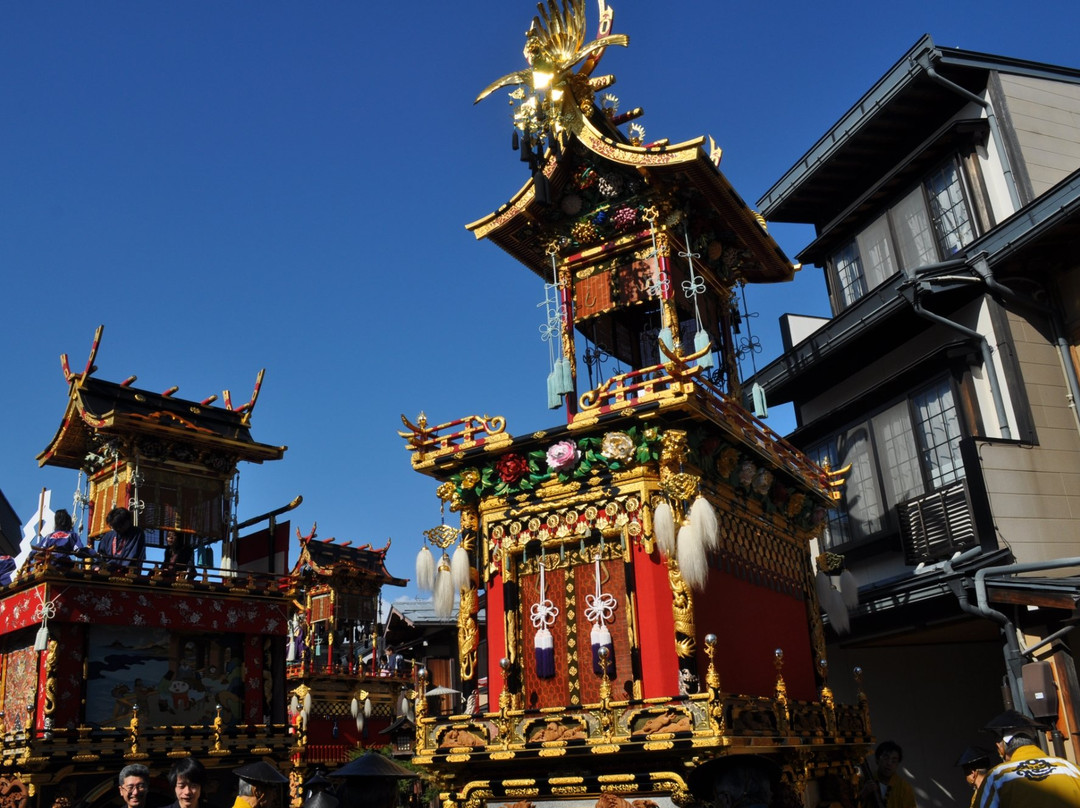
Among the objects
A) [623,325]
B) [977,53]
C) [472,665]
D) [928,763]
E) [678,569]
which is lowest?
[928,763]

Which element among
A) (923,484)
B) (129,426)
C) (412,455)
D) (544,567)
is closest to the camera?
(544,567)

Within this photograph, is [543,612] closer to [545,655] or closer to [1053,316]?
[545,655]

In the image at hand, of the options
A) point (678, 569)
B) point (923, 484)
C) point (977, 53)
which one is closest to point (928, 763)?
point (923, 484)

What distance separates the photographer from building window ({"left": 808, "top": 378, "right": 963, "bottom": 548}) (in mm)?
19656

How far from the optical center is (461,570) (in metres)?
16.4

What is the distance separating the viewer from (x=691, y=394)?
14.6 meters

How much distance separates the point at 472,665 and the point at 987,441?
10.2 meters

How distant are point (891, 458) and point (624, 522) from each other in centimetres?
884

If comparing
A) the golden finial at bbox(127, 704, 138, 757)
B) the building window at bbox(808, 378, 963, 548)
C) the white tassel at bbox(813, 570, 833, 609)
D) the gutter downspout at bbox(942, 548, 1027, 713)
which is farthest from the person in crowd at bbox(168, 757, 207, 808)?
the golden finial at bbox(127, 704, 138, 757)

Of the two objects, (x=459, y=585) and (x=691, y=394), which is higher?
(x=691, y=394)

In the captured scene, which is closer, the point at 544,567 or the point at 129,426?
the point at 544,567

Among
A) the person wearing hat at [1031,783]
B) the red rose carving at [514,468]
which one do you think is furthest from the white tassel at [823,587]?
the person wearing hat at [1031,783]

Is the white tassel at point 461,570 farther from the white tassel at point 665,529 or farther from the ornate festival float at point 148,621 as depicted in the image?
the ornate festival float at point 148,621

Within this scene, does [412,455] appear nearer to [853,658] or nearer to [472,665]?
[472,665]
